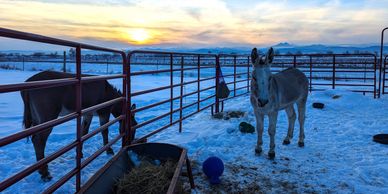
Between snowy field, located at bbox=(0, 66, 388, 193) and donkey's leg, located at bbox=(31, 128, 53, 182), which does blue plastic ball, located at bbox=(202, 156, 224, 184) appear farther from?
donkey's leg, located at bbox=(31, 128, 53, 182)

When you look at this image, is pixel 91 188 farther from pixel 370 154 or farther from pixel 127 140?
pixel 370 154

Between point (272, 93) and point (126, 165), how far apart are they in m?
2.75

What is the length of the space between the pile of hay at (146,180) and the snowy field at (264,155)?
62 centimetres

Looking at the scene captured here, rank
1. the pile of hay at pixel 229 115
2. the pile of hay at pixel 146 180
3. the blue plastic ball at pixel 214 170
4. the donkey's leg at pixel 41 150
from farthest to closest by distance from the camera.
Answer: the pile of hay at pixel 229 115 < the donkey's leg at pixel 41 150 < the blue plastic ball at pixel 214 170 < the pile of hay at pixel 146 180

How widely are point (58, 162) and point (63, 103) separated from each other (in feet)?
3.21

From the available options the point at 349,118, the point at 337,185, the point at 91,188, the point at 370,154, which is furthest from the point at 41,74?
the point at 349,118

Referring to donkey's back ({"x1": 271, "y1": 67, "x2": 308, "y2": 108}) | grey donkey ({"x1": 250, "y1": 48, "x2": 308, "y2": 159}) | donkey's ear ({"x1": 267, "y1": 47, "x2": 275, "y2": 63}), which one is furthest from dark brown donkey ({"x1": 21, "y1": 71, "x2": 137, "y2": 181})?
donkey's back ({"x1": 271, "y1": 67, "x2": 308, "y2": 108})

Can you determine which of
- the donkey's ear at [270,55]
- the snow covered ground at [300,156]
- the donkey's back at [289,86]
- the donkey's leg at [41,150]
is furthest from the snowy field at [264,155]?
the donkey's ear at [270,55]

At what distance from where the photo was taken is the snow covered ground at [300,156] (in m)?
4.11

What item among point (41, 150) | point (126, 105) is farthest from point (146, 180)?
point (41, 150)

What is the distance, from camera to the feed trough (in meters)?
2.95

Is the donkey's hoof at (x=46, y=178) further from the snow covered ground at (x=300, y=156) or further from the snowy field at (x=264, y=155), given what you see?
the snow covered ground at (x=300, y=156)

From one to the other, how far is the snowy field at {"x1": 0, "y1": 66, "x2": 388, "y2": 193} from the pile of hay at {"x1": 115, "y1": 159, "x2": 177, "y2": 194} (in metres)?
0.62

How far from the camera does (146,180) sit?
3457 mm
